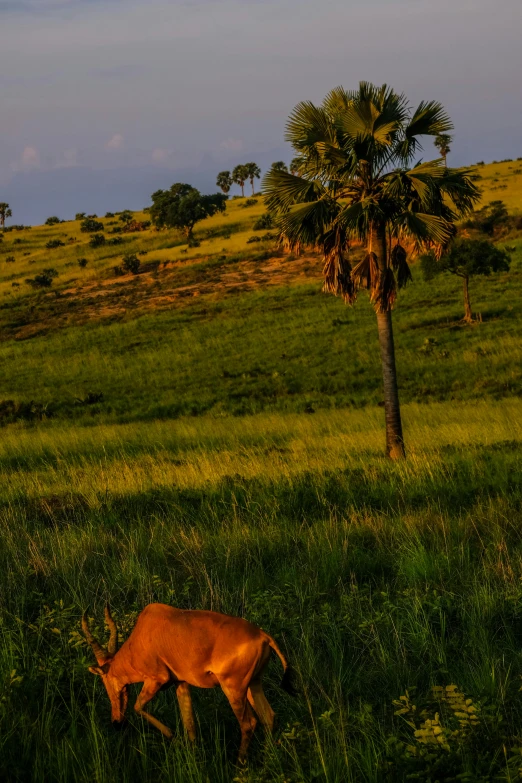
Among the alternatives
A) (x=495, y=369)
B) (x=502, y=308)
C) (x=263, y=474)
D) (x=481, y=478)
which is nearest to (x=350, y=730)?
(x=481, y=478)

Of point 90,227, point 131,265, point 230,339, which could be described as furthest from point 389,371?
point 90,227

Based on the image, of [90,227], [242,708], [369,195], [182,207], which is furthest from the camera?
[90,227]

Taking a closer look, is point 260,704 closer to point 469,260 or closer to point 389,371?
point 389,371

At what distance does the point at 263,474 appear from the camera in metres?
13.8

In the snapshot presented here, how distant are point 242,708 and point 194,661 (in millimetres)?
308

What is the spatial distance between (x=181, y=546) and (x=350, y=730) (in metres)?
4.26

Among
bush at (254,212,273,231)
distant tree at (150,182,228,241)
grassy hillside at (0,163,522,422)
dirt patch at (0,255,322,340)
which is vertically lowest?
grassy hillside at (0,163,522,422)

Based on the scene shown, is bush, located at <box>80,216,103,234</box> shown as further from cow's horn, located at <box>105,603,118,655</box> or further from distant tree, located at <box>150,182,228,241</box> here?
cow's horn, located at <box>105,603,118,655</box>

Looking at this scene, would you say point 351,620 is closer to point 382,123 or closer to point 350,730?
point 350,730

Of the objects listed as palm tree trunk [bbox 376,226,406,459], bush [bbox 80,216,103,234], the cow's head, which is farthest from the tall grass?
bush [bbox 80,216,103,234]

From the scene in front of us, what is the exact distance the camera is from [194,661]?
335cm

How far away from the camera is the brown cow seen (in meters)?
3.22

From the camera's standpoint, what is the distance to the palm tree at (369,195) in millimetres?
17266

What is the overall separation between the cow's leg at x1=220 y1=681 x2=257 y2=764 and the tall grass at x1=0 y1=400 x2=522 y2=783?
0.22 m
